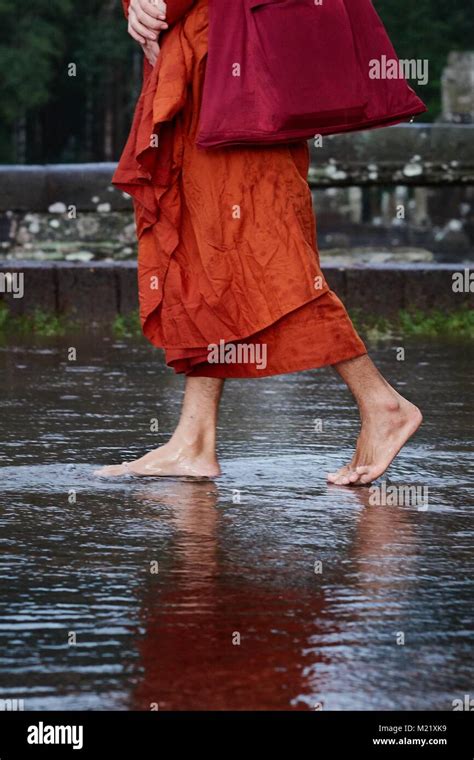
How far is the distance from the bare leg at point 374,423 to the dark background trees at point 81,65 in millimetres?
36043

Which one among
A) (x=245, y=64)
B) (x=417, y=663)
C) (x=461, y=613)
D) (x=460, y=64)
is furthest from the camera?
(x=460, y=64)

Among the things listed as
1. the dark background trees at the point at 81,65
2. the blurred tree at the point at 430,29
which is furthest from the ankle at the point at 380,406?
the dark background trees at the point at 81,65

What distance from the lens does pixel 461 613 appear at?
121 inches

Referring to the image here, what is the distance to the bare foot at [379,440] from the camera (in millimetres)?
4430

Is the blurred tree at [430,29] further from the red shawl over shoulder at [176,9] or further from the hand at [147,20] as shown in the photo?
the red shawl over shoulder at [176,9]

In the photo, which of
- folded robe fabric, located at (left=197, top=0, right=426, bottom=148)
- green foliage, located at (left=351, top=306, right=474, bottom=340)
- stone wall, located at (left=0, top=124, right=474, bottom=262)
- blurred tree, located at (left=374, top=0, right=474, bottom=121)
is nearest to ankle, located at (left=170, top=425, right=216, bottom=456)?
folded robe fabric, located at (left=197, top=0, right=426, bottom=148)

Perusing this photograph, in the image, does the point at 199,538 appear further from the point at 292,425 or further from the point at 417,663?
the point at 292,425

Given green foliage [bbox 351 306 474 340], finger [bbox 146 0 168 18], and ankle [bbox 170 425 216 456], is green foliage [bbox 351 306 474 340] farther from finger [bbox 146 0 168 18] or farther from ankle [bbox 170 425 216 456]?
finger [bbox 146 0 168 18]

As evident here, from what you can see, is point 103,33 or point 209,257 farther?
point 103,33

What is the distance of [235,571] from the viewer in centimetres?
340

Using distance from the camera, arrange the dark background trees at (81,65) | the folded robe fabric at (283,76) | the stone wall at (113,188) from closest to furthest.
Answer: the folded robe fabric at (283,76) → the stone wall at (113,188) → the dark background trees at (81,65)

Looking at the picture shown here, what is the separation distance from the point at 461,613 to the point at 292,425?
2401 millimetres
